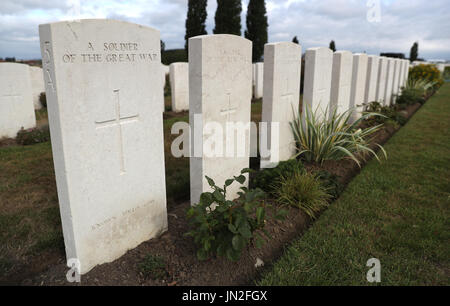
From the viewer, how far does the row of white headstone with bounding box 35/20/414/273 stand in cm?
210

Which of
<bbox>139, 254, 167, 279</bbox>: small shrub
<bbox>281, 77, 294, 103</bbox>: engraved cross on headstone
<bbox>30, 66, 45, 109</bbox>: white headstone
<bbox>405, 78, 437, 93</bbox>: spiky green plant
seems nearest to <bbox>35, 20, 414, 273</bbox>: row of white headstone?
<bbox>139, 254, 167, 279</bbox>: small shrub

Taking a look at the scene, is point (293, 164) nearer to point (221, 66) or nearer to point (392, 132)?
point (221, 66)

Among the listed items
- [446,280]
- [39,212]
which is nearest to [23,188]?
[39,212]

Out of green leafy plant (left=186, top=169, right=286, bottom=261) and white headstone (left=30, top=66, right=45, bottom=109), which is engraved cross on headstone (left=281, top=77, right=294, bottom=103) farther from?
white headstone (left=30, top=66, right=45, bottom=109)

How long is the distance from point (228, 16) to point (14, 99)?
15.8m

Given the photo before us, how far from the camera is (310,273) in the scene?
2527 mm

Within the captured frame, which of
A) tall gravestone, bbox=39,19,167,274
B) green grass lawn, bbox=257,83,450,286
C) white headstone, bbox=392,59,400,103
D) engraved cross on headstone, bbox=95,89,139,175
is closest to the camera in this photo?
tall gravestone, bbox=39,19,167,274

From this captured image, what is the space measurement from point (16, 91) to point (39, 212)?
4.07 meters

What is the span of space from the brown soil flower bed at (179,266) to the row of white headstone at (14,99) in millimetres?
4917

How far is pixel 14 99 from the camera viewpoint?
638cm

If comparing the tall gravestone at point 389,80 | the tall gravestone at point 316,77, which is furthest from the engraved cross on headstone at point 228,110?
the tall gravestone at point 389,80

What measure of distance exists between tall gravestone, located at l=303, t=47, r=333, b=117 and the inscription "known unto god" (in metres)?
2.83

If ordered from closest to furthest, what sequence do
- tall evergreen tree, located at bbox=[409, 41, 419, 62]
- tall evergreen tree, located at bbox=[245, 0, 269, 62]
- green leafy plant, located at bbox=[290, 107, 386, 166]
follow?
green leafy plant, located at bbox=[290, 107, 386, 166], tall evergreen tree, located at bbox=[245, 0, 269, 62], tall evergreen tree, located at bbox=[409, 41, 419, 62]

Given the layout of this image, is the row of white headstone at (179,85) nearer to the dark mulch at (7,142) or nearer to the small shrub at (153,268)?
the dark mulch at (7,142)
